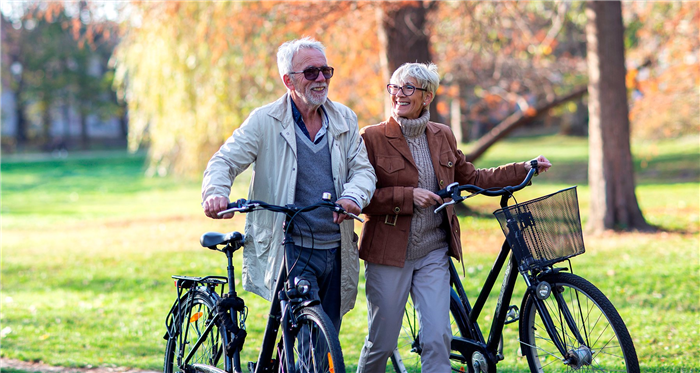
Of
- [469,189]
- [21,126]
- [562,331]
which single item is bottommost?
[562,331]

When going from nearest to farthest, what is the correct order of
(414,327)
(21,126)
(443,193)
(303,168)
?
1. (303,168)
2. (443,193)
3. (414,327)
4. (21,126)

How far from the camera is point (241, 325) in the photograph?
3.93m

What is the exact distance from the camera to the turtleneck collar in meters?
4.10

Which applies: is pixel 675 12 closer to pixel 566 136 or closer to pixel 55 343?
pixel 55 343

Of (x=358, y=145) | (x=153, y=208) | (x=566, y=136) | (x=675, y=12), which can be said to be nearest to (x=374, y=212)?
(x=358, y=145)

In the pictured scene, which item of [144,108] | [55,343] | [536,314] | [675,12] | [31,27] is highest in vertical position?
[31,27]

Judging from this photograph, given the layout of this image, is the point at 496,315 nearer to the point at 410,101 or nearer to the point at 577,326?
the point at 577,326

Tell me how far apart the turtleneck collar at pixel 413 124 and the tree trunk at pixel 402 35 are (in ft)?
26.8

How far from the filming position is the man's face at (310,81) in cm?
378

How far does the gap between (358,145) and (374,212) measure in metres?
0.37

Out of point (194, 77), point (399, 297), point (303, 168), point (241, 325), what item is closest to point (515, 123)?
point (194, 77)

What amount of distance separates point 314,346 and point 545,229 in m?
1.30

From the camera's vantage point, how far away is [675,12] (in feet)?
56.9

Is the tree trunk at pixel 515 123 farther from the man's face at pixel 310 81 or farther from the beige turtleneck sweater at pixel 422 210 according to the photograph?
the man's face at pixel 310 81
